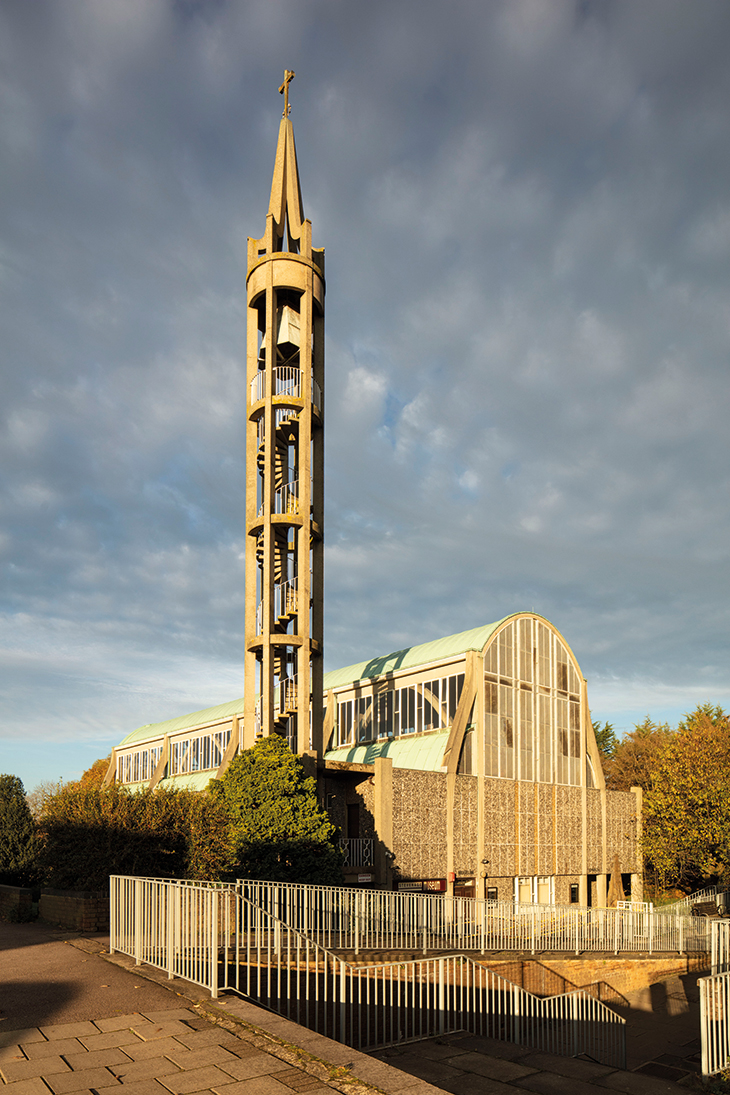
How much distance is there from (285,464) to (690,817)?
83.4 ft

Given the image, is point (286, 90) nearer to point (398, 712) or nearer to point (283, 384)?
point (283, 384)

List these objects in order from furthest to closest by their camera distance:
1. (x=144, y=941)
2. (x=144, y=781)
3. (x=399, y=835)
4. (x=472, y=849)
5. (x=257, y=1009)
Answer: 1. (x=144, y=781)
2. (x=472, y=849)
3. (x=399, y=835)
4. (x=144, y=941)
5. (x=257, y=1009)

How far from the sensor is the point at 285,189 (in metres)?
33.2

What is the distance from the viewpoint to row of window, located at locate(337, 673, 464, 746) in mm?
34625

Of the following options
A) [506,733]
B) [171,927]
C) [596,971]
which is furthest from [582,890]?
[171,927]

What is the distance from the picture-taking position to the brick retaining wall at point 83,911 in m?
17.0

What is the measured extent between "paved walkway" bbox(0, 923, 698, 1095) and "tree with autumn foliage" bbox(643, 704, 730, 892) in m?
31.2

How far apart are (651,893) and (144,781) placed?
31.1 metres

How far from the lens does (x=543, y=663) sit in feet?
124

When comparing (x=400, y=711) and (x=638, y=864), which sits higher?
(x=400, y=711)

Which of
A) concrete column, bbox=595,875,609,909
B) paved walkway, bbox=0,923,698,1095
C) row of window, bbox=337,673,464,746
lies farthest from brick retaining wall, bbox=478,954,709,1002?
concrete column, bbox=595,875,609,909

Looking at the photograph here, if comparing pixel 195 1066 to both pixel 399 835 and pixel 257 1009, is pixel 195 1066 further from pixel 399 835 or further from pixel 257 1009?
pixel 399 835

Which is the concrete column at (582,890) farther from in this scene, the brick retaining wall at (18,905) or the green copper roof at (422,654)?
the brick retaining wall at (18,905)

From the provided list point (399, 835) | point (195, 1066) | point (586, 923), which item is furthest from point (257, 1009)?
point (399, 835)
